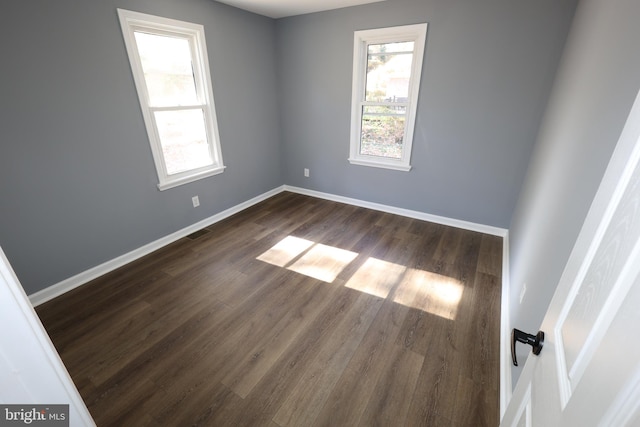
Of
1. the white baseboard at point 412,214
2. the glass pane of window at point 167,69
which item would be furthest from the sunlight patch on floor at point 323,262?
the glass pane of window at point 167,69

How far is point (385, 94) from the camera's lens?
3.30 metres

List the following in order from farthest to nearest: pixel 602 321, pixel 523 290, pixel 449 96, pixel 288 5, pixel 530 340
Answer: pixel 288 5, pixel 449 96, pixel 523 290, pixel 530 340, pixel 602 321

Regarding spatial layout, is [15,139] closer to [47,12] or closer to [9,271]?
[47,12]

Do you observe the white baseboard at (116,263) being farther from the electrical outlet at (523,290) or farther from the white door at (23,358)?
the electrical outlet at (523,290)

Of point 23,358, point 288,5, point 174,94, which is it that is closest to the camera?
point 23,358

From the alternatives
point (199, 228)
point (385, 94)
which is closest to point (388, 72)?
point (385, 94)

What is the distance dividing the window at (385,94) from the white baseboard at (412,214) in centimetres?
56

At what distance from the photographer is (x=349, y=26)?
3156mm

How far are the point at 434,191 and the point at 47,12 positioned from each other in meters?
3.69

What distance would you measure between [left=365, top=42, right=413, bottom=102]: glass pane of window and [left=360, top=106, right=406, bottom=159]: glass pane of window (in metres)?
0.17

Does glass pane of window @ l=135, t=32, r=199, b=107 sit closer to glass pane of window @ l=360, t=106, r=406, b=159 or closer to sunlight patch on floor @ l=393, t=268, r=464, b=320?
glass pane of window @ l=360, t=106, r=406, b=159

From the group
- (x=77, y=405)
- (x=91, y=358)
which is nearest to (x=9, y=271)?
(x=77, y=405)

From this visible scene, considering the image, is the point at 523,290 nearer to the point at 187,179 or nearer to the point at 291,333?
the point at 291,333

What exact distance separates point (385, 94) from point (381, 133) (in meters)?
0.45
